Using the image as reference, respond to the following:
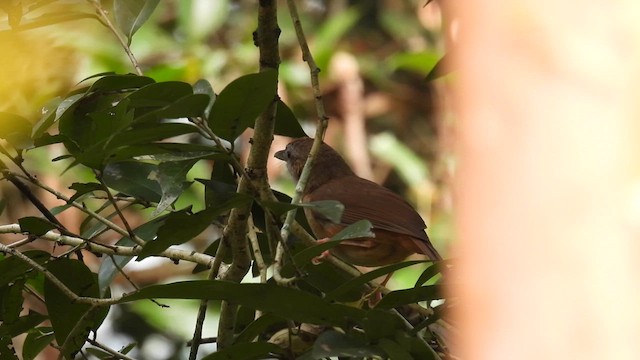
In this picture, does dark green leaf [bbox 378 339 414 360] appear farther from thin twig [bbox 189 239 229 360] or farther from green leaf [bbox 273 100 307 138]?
green leaf [bbox 273 100 307 138]

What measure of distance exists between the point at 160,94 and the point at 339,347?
639 mm

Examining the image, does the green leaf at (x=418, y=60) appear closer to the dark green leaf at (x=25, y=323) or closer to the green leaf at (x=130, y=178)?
the green leaf at (x=130, y=178)

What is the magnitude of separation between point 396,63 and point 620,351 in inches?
235

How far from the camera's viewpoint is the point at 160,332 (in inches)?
264

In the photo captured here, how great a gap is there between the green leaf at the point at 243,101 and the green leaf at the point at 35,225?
59 centimetres

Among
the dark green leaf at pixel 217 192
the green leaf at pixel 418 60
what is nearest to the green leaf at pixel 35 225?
the dark green leaf at pixel 217 192

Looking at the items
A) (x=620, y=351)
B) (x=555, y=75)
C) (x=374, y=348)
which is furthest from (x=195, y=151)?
(x=620, y=351)

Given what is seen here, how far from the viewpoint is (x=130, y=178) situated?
9.02 ft

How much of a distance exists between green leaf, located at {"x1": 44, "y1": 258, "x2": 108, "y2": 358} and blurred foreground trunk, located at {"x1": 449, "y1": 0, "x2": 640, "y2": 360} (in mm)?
1379

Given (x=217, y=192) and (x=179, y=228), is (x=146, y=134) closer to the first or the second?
(x=179, y=228)

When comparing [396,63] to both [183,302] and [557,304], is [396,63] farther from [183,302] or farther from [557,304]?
[557,304]

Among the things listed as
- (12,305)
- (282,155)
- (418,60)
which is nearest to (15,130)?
(12,305)

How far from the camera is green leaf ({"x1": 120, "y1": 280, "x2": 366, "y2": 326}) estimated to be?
7.06ft

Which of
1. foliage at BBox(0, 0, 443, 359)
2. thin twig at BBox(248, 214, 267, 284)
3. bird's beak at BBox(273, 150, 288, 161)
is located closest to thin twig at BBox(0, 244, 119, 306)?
foliage at BBox(0, 0, 443, 359)
